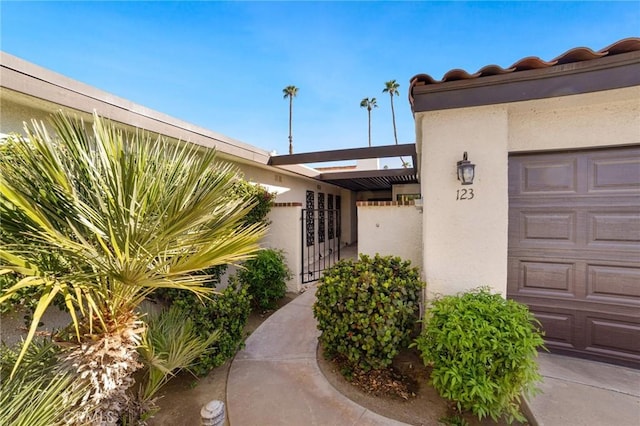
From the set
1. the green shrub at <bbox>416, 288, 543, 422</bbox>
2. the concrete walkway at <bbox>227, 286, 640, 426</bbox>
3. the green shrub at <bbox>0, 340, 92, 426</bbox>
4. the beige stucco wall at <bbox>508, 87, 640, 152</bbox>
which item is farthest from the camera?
the beige stucco wall at <bbox>508, 87, 640, 152</bbox>

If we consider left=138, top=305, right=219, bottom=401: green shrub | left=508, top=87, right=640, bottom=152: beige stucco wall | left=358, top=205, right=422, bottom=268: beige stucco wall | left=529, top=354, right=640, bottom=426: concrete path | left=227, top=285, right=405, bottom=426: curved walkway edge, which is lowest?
left=227, top=285, right=405, bottom=426: curved walkway edge

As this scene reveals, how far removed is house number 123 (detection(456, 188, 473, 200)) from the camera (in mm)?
3750

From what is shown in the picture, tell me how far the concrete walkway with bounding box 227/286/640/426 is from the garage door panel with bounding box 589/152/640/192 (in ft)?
8.31

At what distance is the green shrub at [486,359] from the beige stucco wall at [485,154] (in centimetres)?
81

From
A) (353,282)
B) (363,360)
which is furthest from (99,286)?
(363,360)

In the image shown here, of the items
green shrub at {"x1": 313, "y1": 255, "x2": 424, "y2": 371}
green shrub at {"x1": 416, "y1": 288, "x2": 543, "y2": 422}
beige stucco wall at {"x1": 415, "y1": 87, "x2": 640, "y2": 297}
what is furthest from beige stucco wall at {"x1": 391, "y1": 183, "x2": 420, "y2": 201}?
green shrub at {"x1": 416, "y1": 288, "x2": 543, "y2": 422}

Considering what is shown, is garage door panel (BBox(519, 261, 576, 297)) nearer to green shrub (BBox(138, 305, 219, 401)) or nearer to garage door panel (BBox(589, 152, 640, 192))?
garage door panel (BBox(589, 152, 640, 192))

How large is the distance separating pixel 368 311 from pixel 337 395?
115 centimetres

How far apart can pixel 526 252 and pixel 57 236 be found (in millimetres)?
5532

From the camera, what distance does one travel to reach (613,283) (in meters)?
3.63

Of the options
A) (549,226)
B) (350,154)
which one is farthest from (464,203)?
(350,154)

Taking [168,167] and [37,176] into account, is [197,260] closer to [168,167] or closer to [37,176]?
[168,167]

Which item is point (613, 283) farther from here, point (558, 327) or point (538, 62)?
point (538, 62)

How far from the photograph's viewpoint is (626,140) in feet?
11.5
